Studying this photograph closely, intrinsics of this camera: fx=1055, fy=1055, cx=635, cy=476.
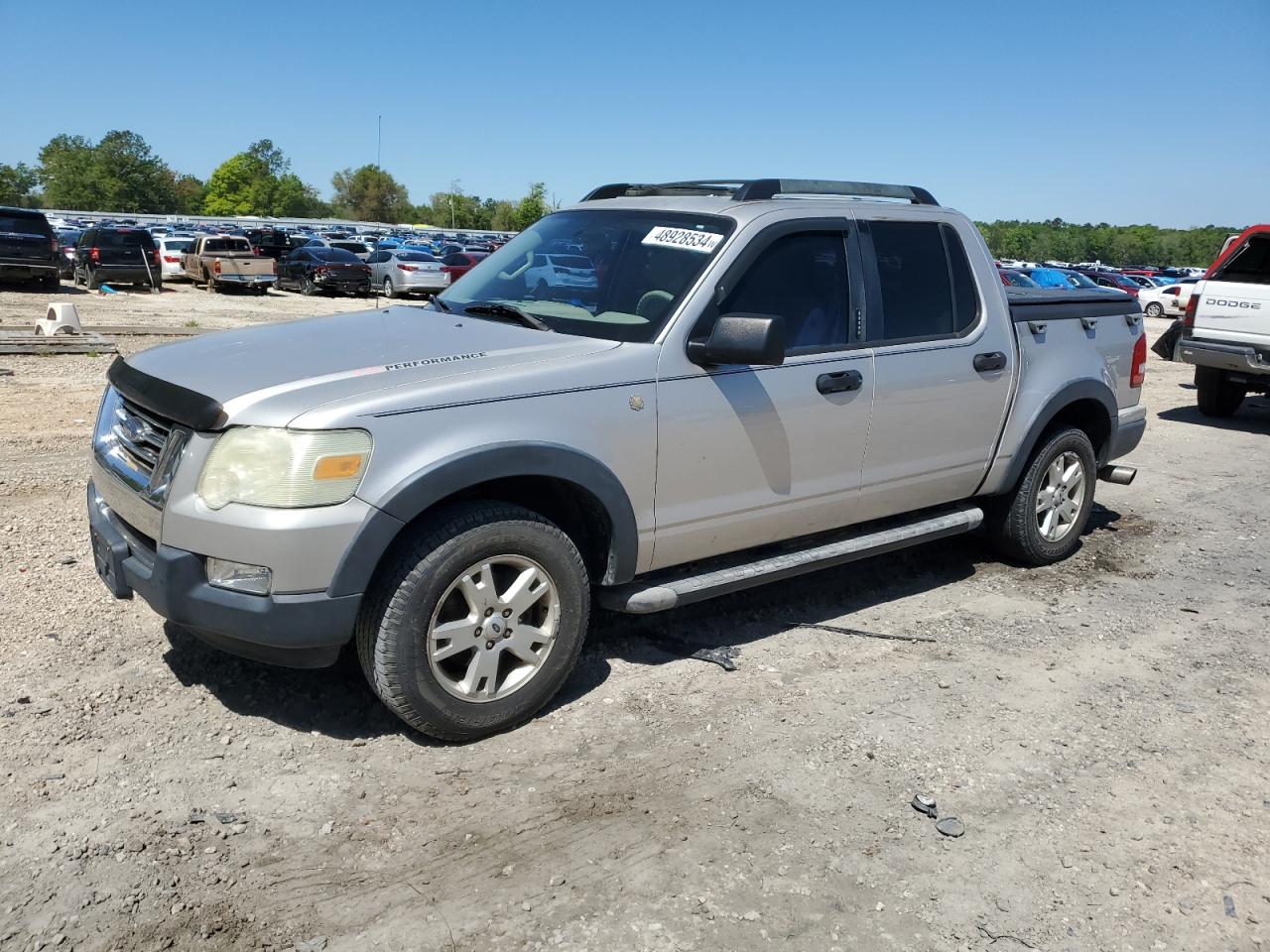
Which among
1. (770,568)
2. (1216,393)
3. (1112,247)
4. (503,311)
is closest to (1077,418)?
(770,568)

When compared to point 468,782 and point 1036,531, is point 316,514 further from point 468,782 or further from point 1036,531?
point 1036,531

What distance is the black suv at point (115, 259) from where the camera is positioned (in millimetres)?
26281

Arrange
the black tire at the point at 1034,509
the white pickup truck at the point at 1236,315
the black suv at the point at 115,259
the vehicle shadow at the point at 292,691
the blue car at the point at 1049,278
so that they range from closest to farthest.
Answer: the vehicle shadow at the point at 292,691 < the black tire at the point at 1034,509 < the white pickup truck at the point at 1236,315 < the black suv at the point at 115,259 < the blue car at the point at 1049,278

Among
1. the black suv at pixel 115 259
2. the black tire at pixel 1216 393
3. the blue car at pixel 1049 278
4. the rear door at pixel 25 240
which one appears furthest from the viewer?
the blue car at pixel 1049 278

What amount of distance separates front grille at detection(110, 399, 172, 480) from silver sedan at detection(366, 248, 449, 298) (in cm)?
2441

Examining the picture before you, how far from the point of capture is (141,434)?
12.3 feet

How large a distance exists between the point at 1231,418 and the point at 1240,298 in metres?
1.83

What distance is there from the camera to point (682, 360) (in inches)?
160

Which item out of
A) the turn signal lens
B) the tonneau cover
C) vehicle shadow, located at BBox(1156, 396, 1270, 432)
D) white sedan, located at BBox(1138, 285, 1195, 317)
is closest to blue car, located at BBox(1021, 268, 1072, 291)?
white sedan, located at BBox(1138, 285, 1195, 317)

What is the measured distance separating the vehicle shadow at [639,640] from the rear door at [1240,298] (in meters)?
6.09

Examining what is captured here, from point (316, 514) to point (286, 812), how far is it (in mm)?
939

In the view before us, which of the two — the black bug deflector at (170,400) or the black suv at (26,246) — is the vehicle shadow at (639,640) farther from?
the black suv at (26,246)

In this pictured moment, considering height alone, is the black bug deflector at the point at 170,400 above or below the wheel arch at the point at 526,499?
above

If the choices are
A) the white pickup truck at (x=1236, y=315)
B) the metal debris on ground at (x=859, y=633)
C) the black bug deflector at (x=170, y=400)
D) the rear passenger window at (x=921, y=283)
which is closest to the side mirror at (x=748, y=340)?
the rear passenger window at (x=921, y=283)
